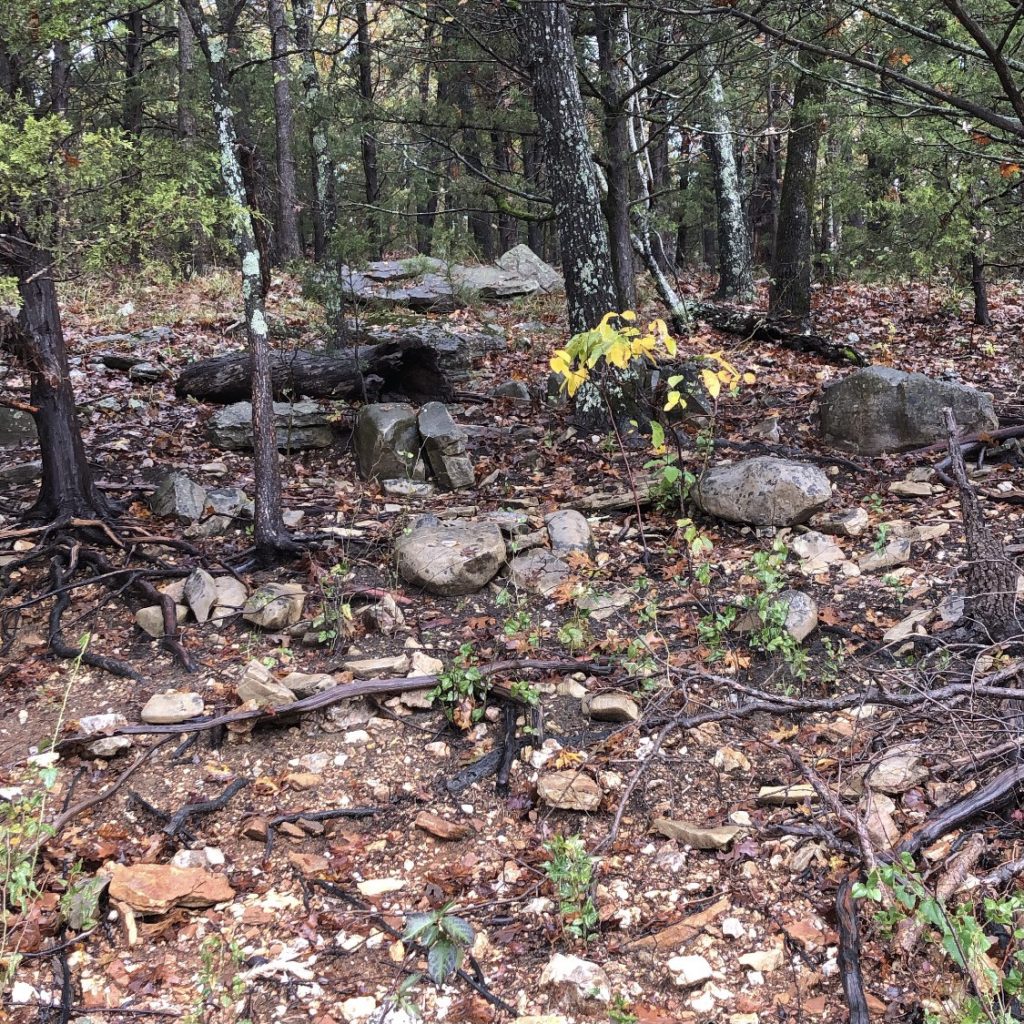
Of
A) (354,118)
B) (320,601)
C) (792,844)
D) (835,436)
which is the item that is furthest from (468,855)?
(354,118)

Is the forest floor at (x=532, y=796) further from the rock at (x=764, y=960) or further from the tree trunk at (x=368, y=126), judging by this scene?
the tree trunk at (x=368, y=126)

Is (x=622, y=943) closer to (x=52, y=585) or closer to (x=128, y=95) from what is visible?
(x=52, y=585)

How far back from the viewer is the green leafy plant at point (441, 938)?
8.98ft

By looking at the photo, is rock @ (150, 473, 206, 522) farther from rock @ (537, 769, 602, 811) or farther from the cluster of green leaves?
the cluster of green leaves

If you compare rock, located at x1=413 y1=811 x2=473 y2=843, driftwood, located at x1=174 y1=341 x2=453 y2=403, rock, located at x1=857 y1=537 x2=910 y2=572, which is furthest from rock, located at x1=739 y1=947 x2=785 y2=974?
driftwood, located at x1=174 y1=341 x2=453 y2=403

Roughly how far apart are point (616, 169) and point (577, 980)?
28.3 feet

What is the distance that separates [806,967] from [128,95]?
54.2 feet

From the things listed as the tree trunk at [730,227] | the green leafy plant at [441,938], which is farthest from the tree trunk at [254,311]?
the tree trunk at [730,227]

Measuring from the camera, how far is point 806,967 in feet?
9.23

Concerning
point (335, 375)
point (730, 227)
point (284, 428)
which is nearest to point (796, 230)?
point (730, 227)

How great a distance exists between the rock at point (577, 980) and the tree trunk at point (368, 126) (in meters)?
7.50

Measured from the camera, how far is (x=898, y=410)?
7.21 m

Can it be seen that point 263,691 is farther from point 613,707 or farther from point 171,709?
point 613,707

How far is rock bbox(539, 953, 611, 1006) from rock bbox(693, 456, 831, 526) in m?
3.94
